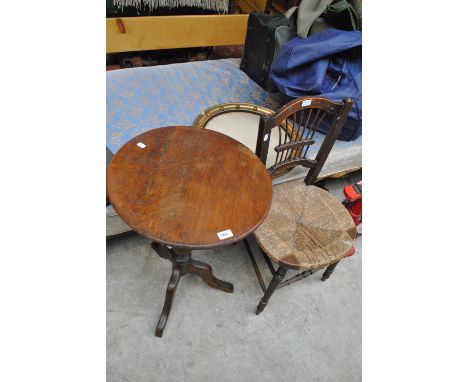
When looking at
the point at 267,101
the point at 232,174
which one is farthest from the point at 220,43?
the point at 232,174

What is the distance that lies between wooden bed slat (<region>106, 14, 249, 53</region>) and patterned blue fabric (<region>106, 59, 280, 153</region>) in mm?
254

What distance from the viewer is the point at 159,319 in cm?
156

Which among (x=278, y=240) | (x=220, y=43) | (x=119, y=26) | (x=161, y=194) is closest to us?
(x=161, y=194)

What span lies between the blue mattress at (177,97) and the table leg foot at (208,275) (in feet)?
2.44

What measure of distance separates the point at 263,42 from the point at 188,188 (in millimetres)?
1562

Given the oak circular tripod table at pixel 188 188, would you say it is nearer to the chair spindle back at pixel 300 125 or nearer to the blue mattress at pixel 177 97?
the chair spindle back at pixel 300 125

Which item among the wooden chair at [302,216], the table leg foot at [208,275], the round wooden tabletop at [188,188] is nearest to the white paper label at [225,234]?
the round wooden tabletop at [188,188]

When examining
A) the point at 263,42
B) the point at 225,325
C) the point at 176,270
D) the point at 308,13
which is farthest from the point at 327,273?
the point at 308,13

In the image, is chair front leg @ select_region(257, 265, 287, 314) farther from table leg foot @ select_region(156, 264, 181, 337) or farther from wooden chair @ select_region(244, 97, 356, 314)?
table leg foot @ select_region(156, 264, 181, 337)

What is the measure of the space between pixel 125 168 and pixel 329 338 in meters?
→ 1.40

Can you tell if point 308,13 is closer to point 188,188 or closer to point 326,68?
point 326,68

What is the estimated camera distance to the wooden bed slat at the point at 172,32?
225 centimetres

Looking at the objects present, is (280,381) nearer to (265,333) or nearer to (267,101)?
(265,333)

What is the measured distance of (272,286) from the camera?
153 centimetres
